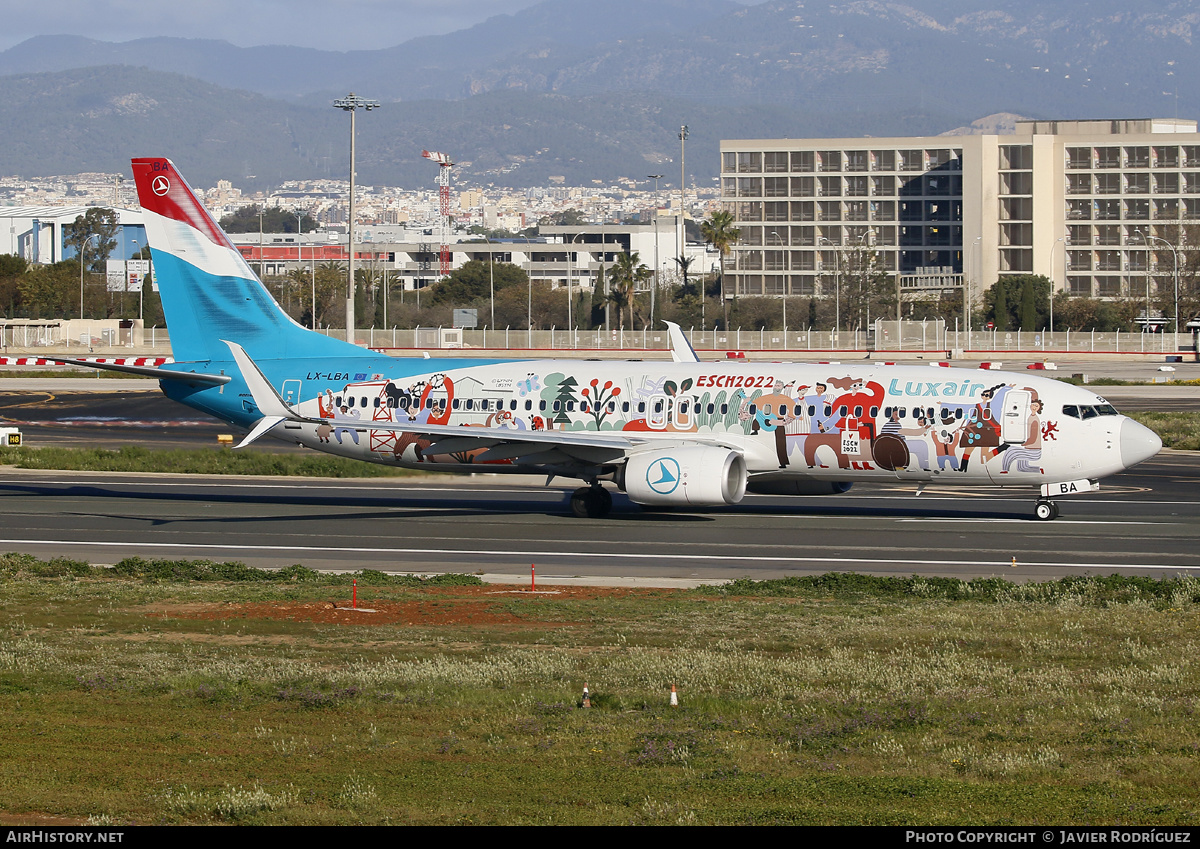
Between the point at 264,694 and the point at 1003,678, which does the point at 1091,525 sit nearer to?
the point at 1003,678

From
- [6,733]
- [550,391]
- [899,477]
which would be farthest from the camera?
[550,391]

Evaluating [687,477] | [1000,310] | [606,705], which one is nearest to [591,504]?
[687,477]

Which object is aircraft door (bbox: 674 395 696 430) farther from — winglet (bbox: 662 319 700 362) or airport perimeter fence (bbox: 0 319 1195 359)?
airport perimeter fence (bbox: 0 319 1195 359)

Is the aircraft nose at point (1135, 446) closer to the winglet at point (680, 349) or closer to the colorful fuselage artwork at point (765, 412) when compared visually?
the colorful fuselage artwork at point (765, 412)

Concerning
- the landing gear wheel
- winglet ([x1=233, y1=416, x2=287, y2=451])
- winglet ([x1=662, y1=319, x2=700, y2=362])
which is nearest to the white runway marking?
winglet ([x1=233, y1=416, x2=287, y2=451])

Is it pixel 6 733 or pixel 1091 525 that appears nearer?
pixel 6 733

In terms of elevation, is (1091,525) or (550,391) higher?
(550,391)

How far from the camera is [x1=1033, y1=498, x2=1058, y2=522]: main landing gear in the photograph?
34.1m

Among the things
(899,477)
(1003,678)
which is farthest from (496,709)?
(899,477)

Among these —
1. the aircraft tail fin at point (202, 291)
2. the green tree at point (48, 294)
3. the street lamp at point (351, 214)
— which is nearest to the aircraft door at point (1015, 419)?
the aircraft tail fin at point (202, 291)

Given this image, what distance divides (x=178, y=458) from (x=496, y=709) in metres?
35.7

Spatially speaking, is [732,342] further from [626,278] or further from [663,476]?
[663,476]

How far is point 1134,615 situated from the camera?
Answer: 2066cm

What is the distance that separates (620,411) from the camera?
3516 centimetres
